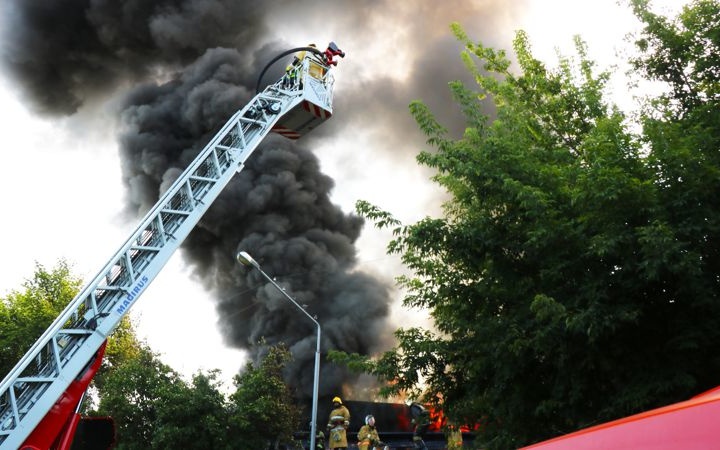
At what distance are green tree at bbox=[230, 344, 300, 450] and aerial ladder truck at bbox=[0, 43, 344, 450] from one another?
412 inches

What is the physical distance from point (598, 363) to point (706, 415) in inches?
196

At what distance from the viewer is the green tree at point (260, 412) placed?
17.8m

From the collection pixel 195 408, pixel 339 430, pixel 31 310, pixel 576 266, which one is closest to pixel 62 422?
pixel 339 430

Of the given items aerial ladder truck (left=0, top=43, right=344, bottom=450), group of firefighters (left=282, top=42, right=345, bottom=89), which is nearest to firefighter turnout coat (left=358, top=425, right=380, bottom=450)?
aerial ladder truck (left=0, top=43, right=344, bottom=450)

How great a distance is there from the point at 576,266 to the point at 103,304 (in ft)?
20.9

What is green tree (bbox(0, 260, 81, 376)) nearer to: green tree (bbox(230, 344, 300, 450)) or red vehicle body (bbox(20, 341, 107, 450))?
green tree (bbox(230, 344, 300, 450))

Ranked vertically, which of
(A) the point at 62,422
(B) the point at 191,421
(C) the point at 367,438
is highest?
(B) the point at 191,421

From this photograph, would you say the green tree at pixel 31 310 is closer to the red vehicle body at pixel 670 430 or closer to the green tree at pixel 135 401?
the green tree at pixel 135 401

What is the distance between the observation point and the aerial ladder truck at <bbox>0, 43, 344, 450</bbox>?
6.51 m

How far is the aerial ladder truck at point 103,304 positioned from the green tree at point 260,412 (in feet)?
34.3

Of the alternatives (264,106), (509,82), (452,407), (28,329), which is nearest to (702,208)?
(452,407)

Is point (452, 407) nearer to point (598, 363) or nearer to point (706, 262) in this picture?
point (598, 363)

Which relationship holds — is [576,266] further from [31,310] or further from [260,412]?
[31,310]

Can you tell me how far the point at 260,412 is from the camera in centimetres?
1786
